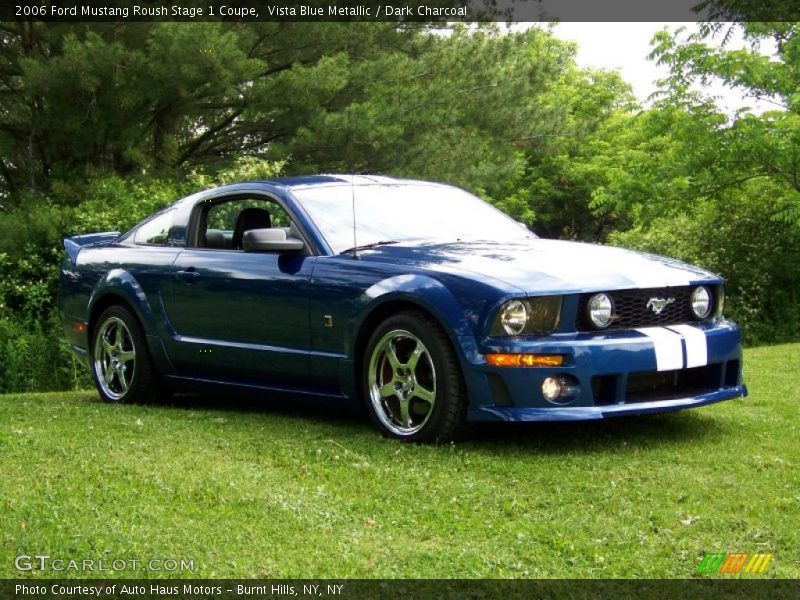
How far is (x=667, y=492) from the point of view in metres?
5.07

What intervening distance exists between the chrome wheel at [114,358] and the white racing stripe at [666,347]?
3839mm

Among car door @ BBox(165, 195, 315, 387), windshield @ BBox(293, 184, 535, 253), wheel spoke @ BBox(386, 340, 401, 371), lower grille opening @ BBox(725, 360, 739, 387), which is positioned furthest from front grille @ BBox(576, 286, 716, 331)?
car door @ BBox(165, 195, 315, 387)

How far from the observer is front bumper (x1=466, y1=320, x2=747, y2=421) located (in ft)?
19.2

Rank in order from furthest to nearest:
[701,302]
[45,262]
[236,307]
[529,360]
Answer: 1. [45,262]
2. [236,307]
3. [701,302]
4. [529,360]

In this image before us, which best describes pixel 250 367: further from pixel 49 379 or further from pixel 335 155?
pixel 335 155

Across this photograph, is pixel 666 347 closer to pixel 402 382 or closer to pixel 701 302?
pixel 701 302

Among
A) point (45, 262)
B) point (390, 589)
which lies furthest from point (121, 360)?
point (45, 262)

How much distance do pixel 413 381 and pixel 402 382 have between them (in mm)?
81

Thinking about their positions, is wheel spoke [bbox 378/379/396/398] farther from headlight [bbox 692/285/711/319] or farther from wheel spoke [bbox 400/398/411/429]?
headlight [bbox 692/285/711/319]

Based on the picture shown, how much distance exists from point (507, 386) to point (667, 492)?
1114 millimetres

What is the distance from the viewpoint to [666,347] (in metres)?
6.07

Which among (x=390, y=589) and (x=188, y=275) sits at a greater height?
(x=188, y=275)

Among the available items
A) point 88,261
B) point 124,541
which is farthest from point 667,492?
point 88,261

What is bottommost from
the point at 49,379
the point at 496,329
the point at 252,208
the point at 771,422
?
the point at 49,379
